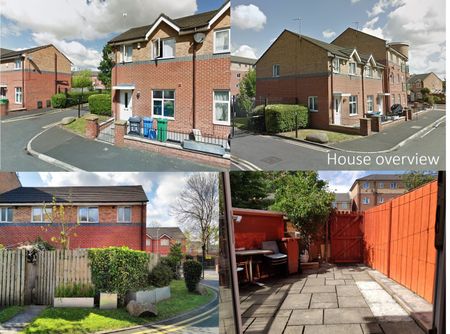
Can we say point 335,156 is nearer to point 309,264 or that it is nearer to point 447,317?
point 309,264

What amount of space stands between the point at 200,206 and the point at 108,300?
923 mm

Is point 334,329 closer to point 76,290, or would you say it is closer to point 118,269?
point 118,269

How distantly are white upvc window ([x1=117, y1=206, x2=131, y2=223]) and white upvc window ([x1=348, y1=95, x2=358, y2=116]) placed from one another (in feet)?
5.66

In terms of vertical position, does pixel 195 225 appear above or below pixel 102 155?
below

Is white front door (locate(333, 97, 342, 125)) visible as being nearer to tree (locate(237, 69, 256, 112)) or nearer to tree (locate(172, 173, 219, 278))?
tree (locate(237, 69, 256, 112))

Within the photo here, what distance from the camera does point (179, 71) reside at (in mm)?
2502

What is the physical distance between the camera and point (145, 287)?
277cm

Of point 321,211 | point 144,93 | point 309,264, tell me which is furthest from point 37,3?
point 309,264

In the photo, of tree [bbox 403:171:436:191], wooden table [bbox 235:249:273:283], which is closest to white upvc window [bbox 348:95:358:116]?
tree [bbox 403:171:436:191]

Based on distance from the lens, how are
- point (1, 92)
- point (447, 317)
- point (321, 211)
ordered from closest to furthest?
point (447, 317)
point (1, 92)
point (321, 211)

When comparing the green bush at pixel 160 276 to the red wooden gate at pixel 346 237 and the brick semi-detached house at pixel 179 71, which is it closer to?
the brick semi-detached house at pixel 179 71

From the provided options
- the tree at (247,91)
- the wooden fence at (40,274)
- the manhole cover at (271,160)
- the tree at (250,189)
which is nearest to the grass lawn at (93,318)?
the wooden fence at (40,274)

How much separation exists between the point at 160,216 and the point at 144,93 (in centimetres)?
87

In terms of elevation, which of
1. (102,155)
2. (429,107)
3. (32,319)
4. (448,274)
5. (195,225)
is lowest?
(32,319)
